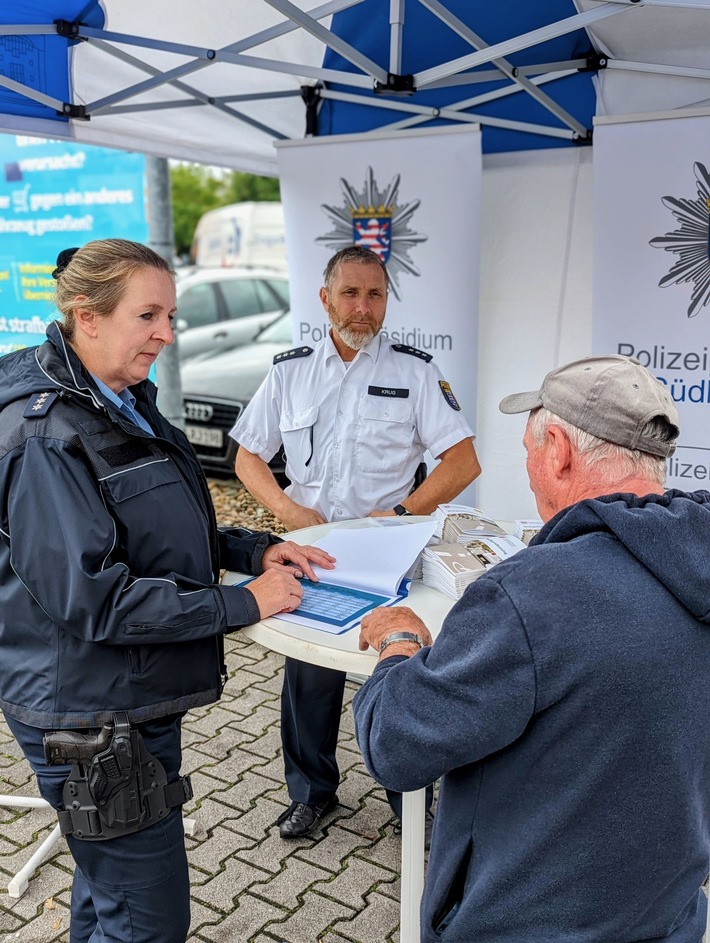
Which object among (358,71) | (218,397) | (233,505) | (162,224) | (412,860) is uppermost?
(358,71)

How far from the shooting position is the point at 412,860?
209cm

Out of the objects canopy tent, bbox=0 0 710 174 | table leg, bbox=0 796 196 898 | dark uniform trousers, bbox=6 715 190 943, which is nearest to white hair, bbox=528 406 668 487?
dark uniform trousers, bbox=6 715 190 943

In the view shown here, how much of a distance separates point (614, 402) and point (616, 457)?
0.08 meters

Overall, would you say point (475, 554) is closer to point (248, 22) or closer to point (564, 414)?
point (564, 414)

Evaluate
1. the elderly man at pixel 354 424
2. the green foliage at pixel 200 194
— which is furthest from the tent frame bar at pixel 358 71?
the green foliage at pixel 200 194

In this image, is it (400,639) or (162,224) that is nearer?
(400,639)

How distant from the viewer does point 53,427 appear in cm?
164

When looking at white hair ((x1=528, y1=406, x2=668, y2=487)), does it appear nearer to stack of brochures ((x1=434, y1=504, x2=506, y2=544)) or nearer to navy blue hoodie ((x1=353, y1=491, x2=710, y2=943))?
navy blue hoodie ((x1=353, y1=491, x2=710, y2=943))

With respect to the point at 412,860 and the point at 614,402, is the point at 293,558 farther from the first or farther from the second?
the point at 614,402

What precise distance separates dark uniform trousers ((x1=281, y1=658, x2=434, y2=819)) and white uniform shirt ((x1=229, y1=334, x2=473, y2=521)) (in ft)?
1.95

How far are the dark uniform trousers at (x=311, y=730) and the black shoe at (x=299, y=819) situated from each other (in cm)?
2

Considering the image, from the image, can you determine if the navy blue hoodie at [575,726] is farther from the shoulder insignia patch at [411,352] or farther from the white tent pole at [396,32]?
the white tent pole at [396,32]

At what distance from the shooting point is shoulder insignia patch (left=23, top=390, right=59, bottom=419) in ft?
5.40

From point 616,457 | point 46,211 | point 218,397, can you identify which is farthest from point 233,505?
point 616,457
